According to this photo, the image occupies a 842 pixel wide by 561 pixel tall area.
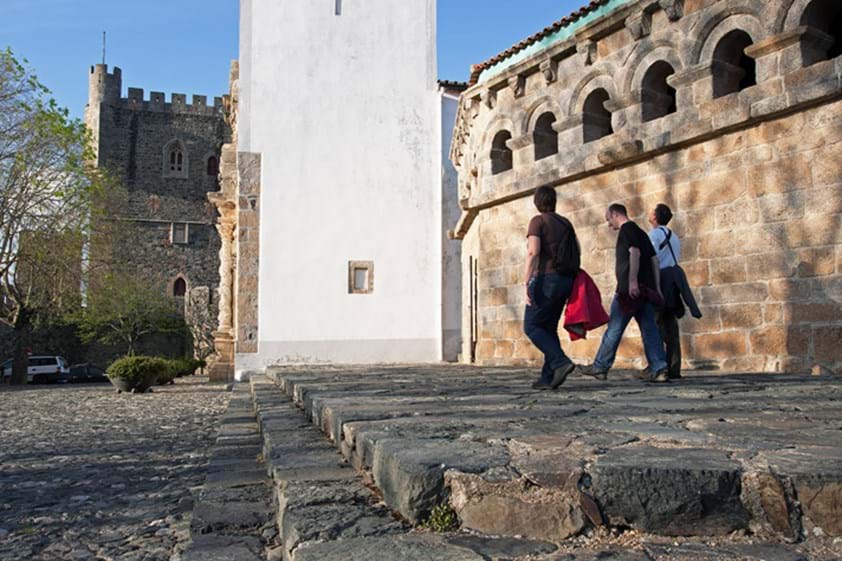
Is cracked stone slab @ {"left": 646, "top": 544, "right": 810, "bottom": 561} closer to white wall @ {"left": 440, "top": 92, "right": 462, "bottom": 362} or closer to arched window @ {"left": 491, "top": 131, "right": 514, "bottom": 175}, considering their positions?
arched window @ {"left": 491, "top": 131, "right": 514, "bottom": 175}

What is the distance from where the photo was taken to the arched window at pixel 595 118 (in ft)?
29.9

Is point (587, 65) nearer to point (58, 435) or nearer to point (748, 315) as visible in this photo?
point (748, 315)

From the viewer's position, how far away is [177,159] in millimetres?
48719

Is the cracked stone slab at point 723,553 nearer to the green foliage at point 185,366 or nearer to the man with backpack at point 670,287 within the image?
the man with backpack at point 670,287

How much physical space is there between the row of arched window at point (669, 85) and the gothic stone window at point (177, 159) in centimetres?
4168

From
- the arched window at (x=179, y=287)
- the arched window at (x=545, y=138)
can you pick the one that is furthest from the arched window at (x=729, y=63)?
the arched window at (x=179, y=287)

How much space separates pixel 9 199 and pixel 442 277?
469 inches

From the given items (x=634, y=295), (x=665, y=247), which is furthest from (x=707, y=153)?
(x=634, y=295)

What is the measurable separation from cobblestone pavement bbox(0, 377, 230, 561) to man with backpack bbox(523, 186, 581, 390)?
2.42m

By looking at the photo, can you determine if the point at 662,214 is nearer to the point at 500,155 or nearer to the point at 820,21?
the point at 820,21

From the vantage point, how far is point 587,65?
356 inches

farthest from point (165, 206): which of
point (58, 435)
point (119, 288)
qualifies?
point (58, 435)

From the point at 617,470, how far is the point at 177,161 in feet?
165

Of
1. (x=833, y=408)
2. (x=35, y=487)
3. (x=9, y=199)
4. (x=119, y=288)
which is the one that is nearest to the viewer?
(x=833, y=408)
